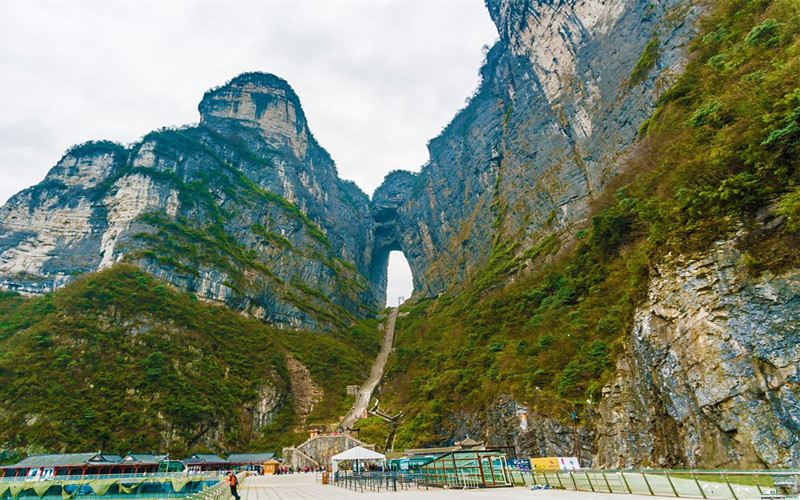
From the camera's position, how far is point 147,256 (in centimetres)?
5816

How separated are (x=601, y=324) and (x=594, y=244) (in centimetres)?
1031

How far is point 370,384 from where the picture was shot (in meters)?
57.4

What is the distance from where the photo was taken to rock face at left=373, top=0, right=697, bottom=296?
136 ft

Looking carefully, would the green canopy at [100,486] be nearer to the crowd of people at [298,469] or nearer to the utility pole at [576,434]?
the crowd of people at [298,469]

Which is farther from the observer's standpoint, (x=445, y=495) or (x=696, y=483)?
(x=445, y=495)

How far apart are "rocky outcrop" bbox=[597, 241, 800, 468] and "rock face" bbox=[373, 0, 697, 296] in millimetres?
28046

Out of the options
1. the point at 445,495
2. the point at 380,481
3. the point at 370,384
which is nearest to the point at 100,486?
the point at 380,481

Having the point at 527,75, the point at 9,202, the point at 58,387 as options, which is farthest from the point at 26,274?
the point at 527,75

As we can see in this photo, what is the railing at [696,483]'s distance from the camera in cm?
840

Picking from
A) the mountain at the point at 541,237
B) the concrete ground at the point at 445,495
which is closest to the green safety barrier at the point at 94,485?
the concrete ground at the point at 445,495

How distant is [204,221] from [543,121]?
59.8 m

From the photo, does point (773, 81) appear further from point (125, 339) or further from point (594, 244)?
point (125, 339)

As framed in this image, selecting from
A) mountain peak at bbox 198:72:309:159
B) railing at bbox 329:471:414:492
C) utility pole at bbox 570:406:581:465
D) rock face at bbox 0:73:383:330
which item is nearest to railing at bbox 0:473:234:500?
railing at bbox 329:471:414:492

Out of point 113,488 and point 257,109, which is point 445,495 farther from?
point 257,109
